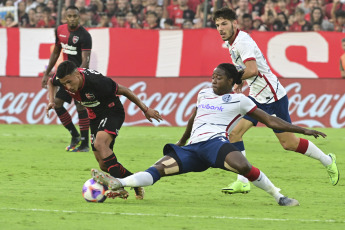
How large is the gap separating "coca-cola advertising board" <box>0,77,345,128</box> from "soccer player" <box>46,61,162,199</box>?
8979 mm

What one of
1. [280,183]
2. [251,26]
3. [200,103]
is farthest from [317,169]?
[251,26]

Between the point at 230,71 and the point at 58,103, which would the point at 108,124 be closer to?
the point at 230,71

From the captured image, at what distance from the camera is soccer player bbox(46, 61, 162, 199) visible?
26.1 feet

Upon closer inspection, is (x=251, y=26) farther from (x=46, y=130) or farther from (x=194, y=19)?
(x=46, y=130)

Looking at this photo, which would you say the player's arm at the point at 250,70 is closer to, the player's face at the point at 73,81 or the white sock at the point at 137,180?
the player's face at the point at 73,81

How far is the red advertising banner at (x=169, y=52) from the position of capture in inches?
709

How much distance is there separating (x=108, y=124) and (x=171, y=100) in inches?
364

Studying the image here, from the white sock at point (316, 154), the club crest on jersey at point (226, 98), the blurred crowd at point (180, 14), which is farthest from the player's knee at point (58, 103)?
the blurred crowd at point (180, 14)

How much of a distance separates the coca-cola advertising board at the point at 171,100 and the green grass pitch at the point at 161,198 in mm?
3234

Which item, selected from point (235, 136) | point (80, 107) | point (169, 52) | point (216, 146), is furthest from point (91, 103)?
point (169, 52)

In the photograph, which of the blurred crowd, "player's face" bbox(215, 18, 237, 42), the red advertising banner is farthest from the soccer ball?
the blurred crowd

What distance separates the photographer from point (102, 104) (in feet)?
27.4

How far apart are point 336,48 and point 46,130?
6.88m

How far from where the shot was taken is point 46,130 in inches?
666
